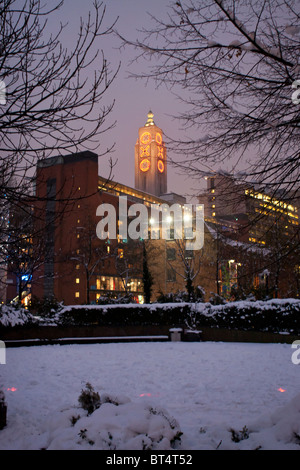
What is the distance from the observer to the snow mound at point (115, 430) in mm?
3732

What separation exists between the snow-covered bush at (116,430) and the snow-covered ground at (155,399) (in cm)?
1

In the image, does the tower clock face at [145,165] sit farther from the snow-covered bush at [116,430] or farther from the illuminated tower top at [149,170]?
the snow-covered bush at [116,430]

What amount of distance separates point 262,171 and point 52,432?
14.0ft

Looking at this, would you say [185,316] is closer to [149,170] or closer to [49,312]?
[49,312]

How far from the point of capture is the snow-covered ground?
13.1ft

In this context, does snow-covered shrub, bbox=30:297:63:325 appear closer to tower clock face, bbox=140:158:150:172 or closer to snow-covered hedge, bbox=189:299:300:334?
snow-covered hedge, bbox=189:299:300:334

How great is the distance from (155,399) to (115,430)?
269 cm

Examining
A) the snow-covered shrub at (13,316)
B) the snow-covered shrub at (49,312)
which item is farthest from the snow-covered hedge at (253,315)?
the snow-covered shrub at (13,316)

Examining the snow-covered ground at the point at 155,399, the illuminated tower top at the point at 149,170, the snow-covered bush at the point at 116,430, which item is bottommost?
the snow-covered ground at the point at 155,399

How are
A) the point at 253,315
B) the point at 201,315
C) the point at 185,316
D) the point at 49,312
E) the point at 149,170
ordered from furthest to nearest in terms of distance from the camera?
the point at 149,170 < the point at 185,316 < the point at 49,312 < the point at 201,315 < the point at 253,315

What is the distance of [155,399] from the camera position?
6438 millimetres

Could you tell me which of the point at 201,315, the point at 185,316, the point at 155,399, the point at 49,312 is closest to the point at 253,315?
the point at 201,315
